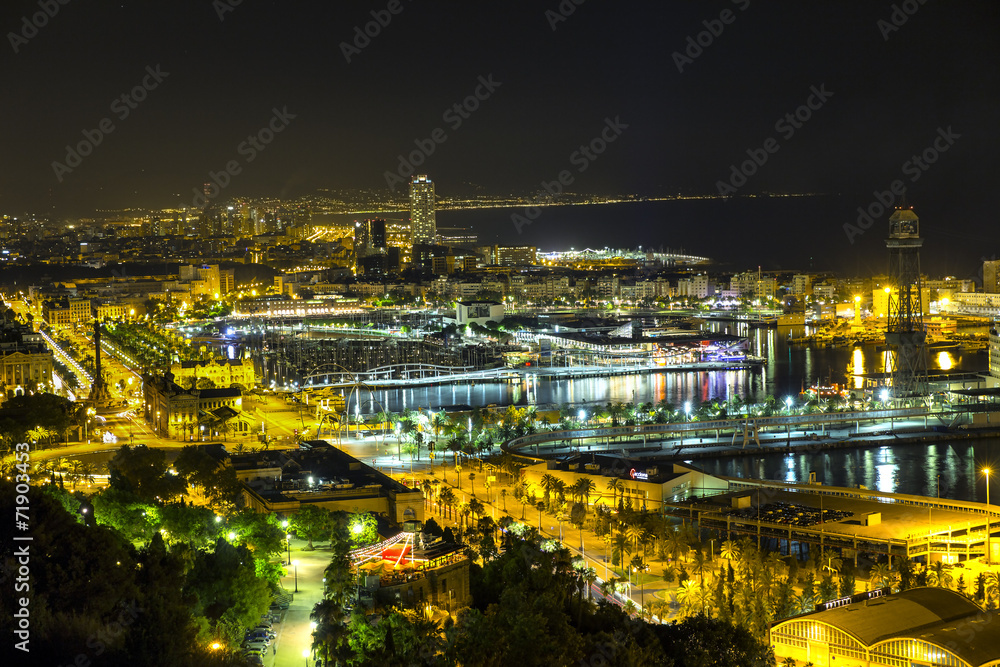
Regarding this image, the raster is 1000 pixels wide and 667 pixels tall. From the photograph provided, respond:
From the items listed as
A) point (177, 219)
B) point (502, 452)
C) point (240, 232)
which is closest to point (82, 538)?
point (502, 452)

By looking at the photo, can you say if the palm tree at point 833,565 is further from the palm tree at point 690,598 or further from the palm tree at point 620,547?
the palm tree at point 620,547

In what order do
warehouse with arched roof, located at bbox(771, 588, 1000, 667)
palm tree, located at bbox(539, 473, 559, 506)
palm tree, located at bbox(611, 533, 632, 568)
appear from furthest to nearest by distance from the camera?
1. palm tree, located at bbox(539, 473, 559, 506)
2. palm tree, located at bbox(611, 533, 632, 568)
3. warehouse with arched roof, located at bbox(771, 588, 1000, 667)

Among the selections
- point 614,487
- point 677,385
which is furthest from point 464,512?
point 677,385

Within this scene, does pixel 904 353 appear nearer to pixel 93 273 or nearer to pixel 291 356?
pixel 291 356

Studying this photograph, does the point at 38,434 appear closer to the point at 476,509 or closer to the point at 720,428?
the point at 476,509

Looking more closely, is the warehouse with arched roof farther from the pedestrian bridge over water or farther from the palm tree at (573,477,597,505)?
the pedestrian bridge over water

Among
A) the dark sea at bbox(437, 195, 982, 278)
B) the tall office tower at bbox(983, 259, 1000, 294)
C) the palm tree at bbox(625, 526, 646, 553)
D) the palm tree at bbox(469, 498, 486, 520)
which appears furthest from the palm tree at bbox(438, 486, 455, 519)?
the dark sea at bbox(437, 195, 982, 278)

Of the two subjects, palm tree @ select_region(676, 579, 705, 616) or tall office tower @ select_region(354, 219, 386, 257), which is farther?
tall office tower @ select_region(354, 219, 386, 257)
